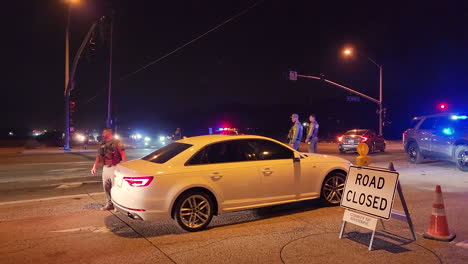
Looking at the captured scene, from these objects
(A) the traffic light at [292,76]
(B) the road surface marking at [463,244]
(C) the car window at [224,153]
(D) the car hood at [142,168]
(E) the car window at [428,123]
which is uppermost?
(A) the traffic light at [292,76]

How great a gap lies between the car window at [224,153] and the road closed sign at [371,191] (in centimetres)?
181

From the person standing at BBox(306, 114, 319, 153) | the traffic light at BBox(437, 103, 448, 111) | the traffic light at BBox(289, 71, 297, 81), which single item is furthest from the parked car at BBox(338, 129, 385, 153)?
the person standing at BBox(306, 114, 319, 153)

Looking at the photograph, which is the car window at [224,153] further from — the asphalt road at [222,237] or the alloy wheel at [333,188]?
the alloy wheel at [333,188]

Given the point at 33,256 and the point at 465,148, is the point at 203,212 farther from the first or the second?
the point at 465,148

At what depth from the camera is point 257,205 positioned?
22.9ft

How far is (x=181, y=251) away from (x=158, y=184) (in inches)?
43.7

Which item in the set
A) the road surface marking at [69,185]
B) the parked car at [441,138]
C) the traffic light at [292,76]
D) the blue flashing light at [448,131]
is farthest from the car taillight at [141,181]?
the traffic light at [292,76]

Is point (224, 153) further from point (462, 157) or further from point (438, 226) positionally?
point (462, 157)

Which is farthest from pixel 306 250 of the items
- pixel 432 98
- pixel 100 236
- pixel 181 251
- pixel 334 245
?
pixel 432 98

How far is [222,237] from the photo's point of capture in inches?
239

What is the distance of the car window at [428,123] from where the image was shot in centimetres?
1476

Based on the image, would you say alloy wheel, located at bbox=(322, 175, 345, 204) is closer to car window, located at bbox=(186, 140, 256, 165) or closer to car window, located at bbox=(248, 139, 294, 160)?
car window, located at bbox=(248, 139, 294, 160)

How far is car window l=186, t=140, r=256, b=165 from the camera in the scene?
667 centimetres

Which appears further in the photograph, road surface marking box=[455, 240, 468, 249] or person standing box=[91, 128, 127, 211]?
person standing box=[91, 128, 127, 211]
